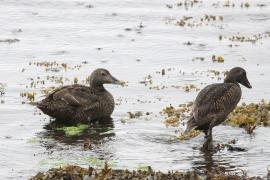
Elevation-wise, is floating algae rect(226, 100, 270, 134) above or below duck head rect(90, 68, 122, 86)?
below

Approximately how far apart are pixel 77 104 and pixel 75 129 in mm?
841

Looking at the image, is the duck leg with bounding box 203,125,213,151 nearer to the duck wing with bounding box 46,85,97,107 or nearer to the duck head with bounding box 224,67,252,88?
the duck head with bounding box 224,67,252,88

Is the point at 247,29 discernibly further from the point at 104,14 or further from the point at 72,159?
the point at 72,159

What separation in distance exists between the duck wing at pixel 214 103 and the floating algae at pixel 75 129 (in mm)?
2620

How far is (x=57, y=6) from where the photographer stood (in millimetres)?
30016

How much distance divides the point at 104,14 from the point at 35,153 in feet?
51.4

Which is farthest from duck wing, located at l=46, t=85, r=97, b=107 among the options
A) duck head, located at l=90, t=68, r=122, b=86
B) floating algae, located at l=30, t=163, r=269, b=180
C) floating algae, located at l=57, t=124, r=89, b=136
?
floating algae, located at l=30, t=163, r=269, b=180

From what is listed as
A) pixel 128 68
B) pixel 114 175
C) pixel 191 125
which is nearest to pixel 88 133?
pixel 191 125

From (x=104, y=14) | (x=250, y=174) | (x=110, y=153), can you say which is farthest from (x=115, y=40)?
(x=250, y=174)

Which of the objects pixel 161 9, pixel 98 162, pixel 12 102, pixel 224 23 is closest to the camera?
pixel 98 162

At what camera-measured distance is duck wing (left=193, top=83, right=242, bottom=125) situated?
1383 cm

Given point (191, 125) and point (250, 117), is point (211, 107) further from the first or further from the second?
point (250, 117)

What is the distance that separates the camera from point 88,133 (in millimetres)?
15039

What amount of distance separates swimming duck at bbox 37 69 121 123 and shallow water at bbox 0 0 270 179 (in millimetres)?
338
